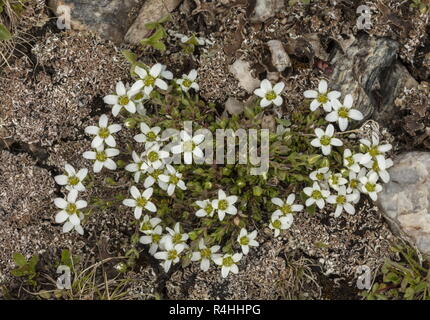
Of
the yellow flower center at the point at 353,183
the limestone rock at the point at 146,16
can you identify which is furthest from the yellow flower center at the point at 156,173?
the yellow flower center at the point at 353,183

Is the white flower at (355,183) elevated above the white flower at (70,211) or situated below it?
above

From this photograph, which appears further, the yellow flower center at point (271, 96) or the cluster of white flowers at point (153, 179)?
the yellow flower center at point (271, 96)

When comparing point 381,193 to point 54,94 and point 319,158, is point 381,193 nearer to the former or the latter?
point 319,158

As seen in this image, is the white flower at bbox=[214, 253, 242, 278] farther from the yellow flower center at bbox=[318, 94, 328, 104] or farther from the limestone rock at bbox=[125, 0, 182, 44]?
the limestone rock at bbox=[125, 0, 182, 44]

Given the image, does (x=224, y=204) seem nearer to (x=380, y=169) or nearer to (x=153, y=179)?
(x=153, y=179)

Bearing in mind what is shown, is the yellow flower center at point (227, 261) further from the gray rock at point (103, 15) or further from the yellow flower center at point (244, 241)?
the gray rock at point (103, 15)

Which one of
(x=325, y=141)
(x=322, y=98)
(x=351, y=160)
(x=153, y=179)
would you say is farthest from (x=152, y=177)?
Result: (x=351, y=160)
